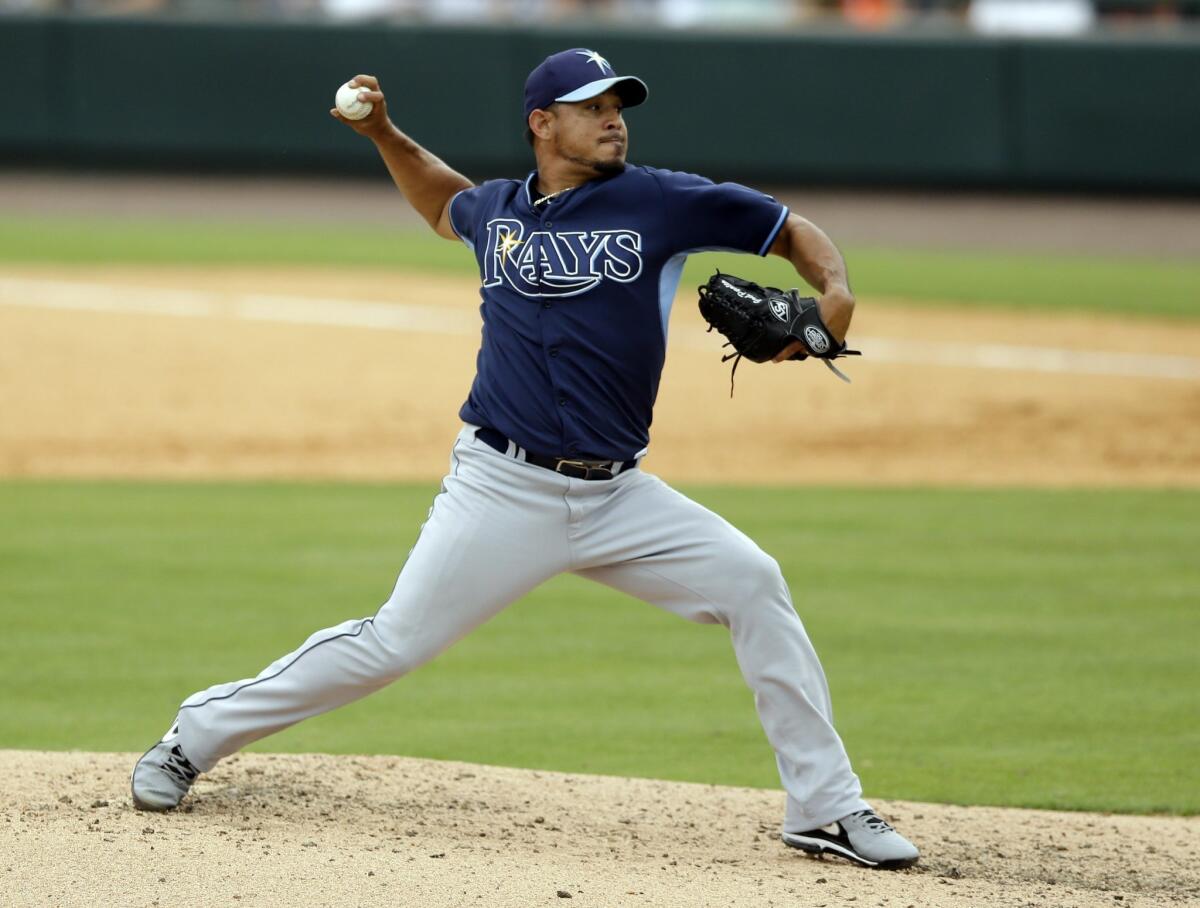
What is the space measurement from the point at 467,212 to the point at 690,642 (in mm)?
2738

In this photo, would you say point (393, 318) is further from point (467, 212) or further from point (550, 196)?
point (550, 196)

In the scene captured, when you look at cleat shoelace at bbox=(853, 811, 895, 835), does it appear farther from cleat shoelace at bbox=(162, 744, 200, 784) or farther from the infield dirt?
the infield dirt

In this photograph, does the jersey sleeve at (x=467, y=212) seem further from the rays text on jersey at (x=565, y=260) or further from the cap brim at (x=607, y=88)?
the cap brim at (x=607, y=88)

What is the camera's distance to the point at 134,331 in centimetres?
1364

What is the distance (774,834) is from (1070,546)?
13.4 ft

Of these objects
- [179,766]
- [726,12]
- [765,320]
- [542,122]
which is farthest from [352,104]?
[726,12]

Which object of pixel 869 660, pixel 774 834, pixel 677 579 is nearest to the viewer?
pixel 677 579

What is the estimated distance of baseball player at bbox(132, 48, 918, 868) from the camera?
403 centimetres

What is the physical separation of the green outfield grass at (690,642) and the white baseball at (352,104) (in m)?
1.96

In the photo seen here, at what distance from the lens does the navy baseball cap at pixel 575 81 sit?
408cm

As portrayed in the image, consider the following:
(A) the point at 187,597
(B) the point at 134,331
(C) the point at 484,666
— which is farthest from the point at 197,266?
(C) the point at 484,666

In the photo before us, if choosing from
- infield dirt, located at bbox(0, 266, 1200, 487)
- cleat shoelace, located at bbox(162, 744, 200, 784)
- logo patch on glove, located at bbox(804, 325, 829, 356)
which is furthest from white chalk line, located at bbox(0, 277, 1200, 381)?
cleat shoelace, located at bbox(162, 744, 200, 784)

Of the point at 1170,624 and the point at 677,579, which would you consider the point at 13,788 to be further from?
the point at 1170,624

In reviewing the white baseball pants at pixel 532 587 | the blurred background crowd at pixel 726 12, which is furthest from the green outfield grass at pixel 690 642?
the blurred background crowd at pixel 726 12
